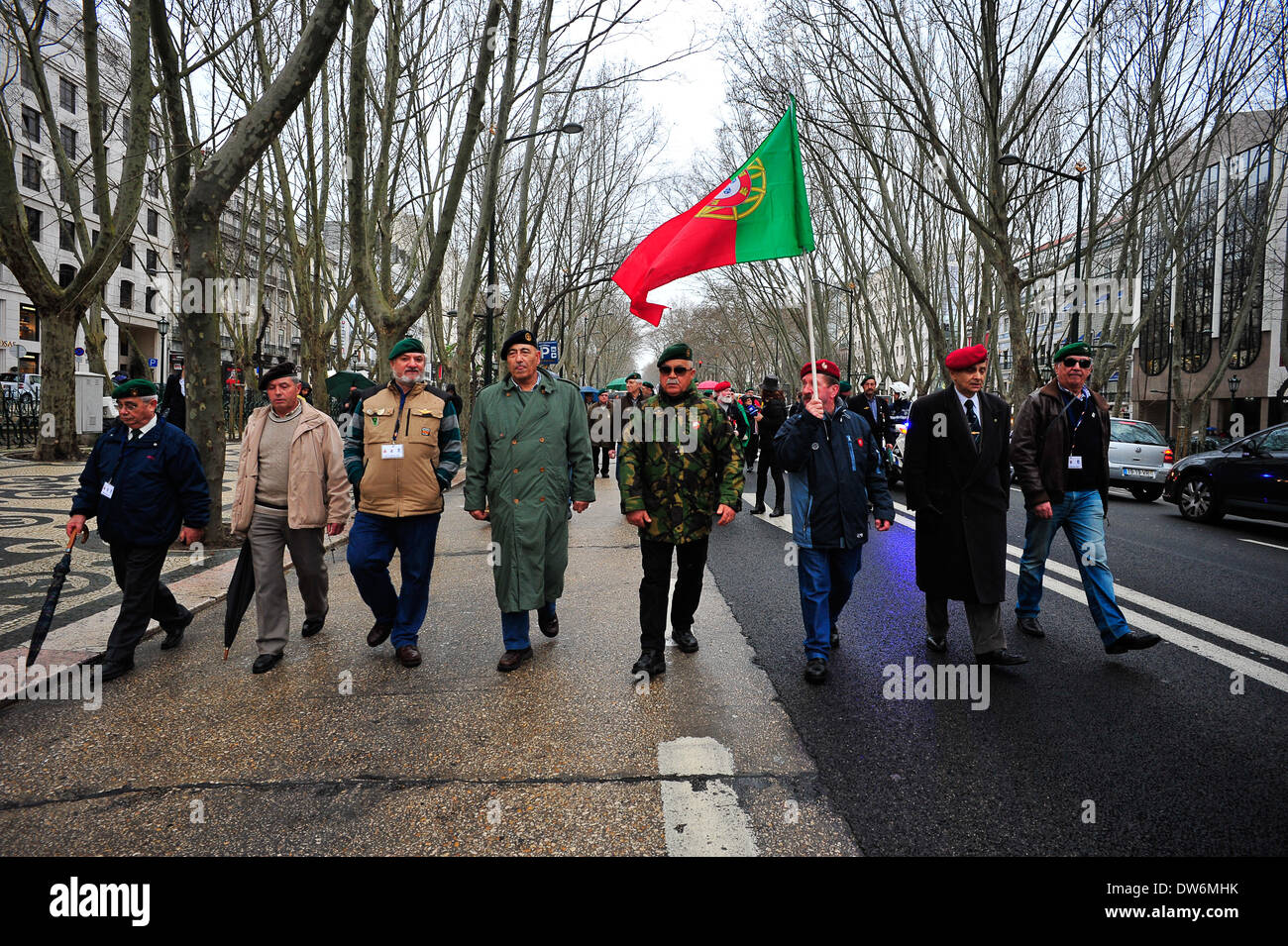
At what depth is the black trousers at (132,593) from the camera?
4.42 metres

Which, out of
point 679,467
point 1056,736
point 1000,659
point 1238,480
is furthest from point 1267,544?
point 679,467

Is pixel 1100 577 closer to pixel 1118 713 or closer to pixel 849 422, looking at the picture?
pixel 1118 713

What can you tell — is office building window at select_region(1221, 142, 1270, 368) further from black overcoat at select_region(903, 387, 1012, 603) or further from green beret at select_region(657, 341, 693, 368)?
green beret at select_region(657, 341, 693, 368)

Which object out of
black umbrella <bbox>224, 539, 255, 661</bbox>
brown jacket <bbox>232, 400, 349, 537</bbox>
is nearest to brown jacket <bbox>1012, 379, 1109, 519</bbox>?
brown jacket <bbox>232, 400, 349, 537</bbox>

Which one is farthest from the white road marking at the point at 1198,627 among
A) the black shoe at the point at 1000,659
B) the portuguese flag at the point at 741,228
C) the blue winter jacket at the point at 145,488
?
the blue winter jacket at the point at 145,488

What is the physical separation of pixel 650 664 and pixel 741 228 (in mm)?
2784

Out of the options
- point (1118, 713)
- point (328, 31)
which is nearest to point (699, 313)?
point (328, 31)

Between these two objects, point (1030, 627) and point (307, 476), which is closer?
point (307, 476)

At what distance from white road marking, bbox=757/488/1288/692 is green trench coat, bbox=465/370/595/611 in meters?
3.27

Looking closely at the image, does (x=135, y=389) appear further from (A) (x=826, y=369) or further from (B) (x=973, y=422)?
(B) (x=973, y=422)

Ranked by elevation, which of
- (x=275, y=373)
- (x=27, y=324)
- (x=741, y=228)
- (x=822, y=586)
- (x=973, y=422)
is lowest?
(x=822, y=586)

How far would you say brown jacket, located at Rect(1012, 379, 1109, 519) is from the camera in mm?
4863

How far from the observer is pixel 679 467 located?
434cm

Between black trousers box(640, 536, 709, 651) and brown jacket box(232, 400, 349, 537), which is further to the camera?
brown jacket box(232, 400, 349, 537)
